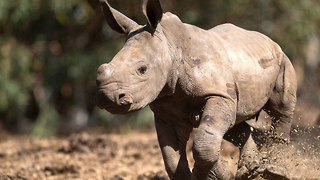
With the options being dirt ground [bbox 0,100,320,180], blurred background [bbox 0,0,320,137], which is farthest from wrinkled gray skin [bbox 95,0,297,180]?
blurred background [bbox 0,0,320,137]

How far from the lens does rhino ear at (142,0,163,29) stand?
3234 mm

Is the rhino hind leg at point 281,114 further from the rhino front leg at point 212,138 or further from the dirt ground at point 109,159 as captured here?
the rhino front leg at point 212,138

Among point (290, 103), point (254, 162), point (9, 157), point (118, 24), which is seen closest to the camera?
point (118, 24)

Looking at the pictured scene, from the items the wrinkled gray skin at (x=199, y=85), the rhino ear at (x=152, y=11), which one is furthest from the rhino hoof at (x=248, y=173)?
the rhino ear at (x=152, y=11)

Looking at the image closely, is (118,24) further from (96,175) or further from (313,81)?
(313,81)

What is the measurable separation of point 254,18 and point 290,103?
6444mm

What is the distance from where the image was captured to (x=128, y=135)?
9648mm

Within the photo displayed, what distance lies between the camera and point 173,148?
387 centimetres

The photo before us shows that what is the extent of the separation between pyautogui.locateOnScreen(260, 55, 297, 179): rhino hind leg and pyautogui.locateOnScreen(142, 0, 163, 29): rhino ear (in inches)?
61.9

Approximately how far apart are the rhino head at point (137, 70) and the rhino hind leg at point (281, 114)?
4.65 ft

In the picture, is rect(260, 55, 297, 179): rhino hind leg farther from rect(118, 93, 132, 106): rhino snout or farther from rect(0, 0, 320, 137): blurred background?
rect(0, 0, 320, 137): blurred background

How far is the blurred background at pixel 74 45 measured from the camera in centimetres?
952

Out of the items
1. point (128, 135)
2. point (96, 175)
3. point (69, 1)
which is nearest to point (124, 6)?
point (69, 1)

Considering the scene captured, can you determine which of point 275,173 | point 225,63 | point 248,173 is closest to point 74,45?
point 225,63
